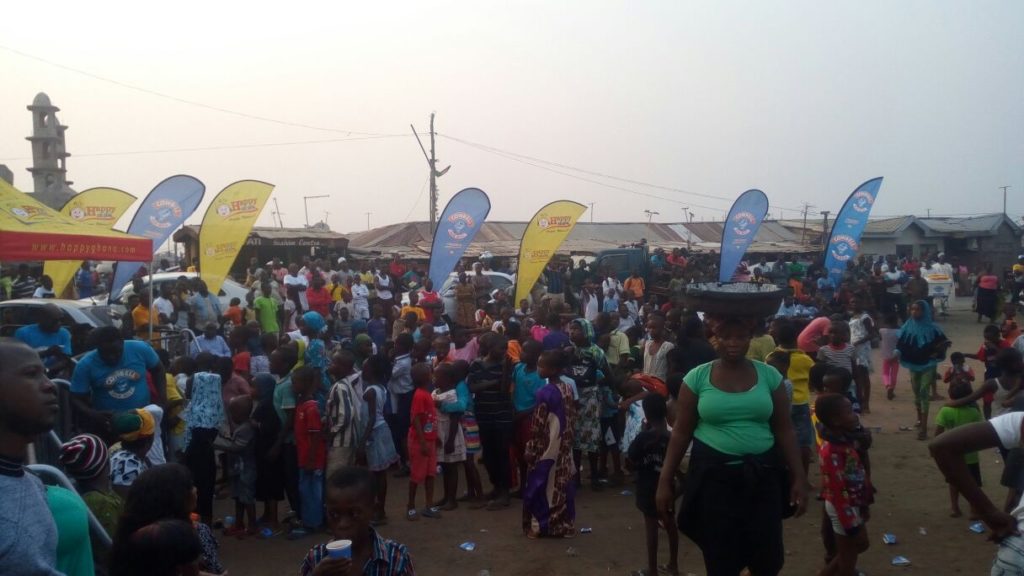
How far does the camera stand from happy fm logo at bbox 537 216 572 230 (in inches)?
624

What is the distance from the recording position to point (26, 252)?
7.41 metres

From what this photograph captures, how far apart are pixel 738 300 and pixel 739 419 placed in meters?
0.55

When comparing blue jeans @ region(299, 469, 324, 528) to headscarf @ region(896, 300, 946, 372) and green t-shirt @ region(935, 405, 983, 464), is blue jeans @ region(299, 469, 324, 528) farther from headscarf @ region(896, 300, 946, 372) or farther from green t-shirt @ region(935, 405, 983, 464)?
headscarf @ region(896, 300, 946, 372)

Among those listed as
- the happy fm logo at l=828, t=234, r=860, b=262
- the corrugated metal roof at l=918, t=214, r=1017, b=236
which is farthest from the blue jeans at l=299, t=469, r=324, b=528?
the corrugated metal roof at l=918, t=214, r=1017, b=236

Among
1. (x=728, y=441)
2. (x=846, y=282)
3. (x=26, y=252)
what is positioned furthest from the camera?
(x=846, y=282)

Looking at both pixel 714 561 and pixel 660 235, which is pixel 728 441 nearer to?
pixel 714 561

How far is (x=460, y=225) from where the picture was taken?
16.1 meters

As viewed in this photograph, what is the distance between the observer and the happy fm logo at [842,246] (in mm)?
18562

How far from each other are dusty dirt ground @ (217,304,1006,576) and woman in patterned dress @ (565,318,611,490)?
0.57 m

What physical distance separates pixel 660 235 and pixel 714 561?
132 ft

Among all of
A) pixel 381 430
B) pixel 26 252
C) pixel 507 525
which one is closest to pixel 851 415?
pixel 507 525

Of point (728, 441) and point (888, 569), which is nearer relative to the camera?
point (728, 441)

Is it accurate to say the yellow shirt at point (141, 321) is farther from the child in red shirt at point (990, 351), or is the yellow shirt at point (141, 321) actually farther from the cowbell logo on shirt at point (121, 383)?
the child in red shirt at point (990, 351)

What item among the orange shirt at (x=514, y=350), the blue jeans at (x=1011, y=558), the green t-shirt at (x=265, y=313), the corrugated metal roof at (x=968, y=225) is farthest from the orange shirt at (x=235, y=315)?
the corrugated metal roof at (x=968, y=225)
